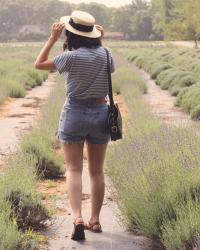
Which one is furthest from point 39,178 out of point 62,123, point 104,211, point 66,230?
point 62,123

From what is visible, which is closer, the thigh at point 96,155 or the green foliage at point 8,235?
the green foliage at point 8,235

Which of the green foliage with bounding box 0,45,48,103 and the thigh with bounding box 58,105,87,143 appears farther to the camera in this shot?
the green foliage with bounding box 0,45,48,103

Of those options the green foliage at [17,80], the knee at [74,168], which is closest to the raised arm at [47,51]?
the knee at [74,168]

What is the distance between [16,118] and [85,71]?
37.9 feet

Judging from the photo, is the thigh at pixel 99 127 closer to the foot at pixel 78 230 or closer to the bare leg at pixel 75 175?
the bare leg at pixel 75 175

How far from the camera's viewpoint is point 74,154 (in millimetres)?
5531

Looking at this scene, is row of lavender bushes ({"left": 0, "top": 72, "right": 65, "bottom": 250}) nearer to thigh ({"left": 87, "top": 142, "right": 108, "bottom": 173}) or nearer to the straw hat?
thigh ({"left": 87, "top": 142, "right": 108, "bottom": 173})

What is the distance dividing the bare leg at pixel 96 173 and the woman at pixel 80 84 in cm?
1

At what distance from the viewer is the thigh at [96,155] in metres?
5.57

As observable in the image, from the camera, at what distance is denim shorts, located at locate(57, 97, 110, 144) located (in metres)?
5.40

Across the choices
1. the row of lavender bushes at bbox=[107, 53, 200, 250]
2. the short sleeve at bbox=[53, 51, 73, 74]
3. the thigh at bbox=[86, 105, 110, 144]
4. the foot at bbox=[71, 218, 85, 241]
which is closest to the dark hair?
the short sleeve at bbox=[53, 51, 73, 74]

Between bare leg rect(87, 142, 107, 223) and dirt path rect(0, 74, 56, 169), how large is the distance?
3.70 m

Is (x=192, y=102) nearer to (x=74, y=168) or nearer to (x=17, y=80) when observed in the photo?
(x=17, y=80)

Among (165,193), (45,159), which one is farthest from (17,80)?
(165,193)
